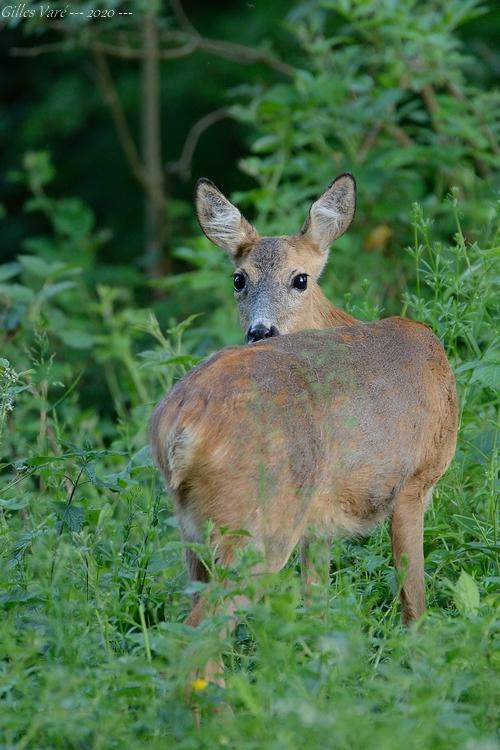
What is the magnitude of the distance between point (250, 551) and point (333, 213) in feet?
10.4

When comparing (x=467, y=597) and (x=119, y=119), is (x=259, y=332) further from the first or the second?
(x=119, y=119)

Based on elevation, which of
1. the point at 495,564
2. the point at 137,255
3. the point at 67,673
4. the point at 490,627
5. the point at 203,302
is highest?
the point at 67,673

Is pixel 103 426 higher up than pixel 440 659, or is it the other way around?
pixel 440 659

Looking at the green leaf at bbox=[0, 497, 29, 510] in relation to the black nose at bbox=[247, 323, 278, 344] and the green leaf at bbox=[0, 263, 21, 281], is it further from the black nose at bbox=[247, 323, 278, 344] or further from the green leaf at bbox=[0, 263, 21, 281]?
the green leaf at bbox=[0, 263, 21, 281]

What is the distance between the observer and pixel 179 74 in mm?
12008

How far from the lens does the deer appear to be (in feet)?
12.2

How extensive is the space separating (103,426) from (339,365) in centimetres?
280

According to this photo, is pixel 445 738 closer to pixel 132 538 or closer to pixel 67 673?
pixel 67 673

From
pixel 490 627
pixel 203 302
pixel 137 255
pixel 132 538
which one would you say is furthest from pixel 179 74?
pixel 490 627

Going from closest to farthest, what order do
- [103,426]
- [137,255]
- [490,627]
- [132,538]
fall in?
1. [490,627]
2. [132,538]
3. [103,426]
4. [137,255]

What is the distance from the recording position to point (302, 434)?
12.6 ft

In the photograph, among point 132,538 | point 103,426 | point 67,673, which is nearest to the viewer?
point 67,673

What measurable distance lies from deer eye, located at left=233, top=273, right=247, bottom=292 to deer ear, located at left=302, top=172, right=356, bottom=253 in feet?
1.27

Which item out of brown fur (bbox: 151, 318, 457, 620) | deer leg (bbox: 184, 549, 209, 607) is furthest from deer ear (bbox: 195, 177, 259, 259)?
deer leg (bbox: 184, 549, 209, 607)
